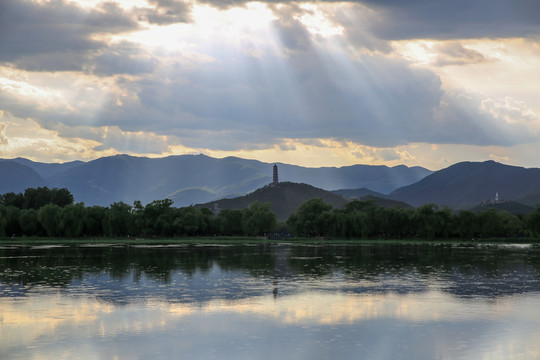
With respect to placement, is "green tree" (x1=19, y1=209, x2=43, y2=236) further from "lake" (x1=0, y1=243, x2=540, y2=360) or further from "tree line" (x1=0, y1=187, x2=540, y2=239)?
"lake" (x1=0, y1=243, x2=540, y2=360)

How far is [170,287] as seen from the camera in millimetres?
49688

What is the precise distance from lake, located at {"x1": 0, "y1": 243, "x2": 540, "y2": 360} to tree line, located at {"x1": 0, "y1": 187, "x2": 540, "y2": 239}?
90.7m

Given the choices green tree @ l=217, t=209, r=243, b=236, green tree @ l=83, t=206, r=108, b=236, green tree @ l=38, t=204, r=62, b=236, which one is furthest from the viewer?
green tree @ l=217, t=209, r=243, b=236

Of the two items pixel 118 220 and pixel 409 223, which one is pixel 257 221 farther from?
pixel 409 223

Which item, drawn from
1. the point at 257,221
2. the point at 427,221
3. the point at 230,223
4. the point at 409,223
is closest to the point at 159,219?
the point at 230,223

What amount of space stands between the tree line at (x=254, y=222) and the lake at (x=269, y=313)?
9075 centimetres

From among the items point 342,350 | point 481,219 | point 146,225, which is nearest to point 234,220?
point 146,225

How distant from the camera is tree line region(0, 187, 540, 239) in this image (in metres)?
152

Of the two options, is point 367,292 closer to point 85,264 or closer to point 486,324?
point 486,324

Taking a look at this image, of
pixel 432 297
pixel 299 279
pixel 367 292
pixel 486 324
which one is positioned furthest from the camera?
pixel 299 279

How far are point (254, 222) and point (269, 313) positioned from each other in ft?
459

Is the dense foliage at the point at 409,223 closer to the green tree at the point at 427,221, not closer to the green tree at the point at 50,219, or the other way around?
the green tree at the point at 427,221

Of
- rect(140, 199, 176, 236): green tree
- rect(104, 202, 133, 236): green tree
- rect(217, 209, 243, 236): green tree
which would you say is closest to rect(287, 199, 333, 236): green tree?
rect(217, 209, 243, 236): green tree

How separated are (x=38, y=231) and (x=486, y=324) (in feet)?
475
